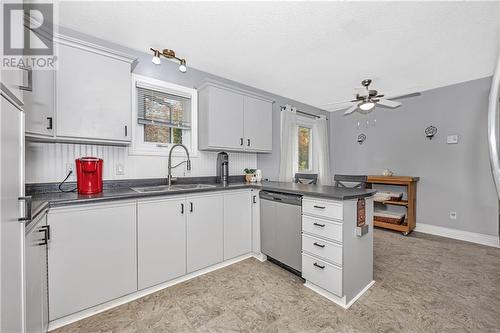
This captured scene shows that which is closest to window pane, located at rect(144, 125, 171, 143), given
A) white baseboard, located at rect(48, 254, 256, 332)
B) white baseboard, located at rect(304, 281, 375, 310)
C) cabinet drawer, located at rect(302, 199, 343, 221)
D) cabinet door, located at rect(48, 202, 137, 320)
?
cabinet door, located at rect(48, 202, 137, 320)

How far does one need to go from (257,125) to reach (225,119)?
1.82 feet

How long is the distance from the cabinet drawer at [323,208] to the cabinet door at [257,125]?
1321mm

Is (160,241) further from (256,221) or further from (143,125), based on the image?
(143,125)

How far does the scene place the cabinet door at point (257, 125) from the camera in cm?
297

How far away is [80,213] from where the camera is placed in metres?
1.54

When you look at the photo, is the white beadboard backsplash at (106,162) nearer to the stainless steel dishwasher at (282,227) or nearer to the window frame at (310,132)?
the stainless steel dishwasher at (282,227)

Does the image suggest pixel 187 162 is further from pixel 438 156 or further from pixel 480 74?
pixel 480 74

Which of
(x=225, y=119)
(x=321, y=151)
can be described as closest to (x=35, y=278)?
(x=225, y=119)

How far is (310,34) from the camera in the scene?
6.82 feet

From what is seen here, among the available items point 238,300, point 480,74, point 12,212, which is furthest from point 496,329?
point 480,74

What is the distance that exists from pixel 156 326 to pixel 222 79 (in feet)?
9.74

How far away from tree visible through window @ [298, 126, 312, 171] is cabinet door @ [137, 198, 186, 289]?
3.02 m

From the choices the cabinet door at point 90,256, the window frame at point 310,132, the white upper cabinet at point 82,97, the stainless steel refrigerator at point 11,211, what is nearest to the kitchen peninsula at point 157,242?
the cabinet door at point 90,256

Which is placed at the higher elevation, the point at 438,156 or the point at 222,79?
the point at 222,79
